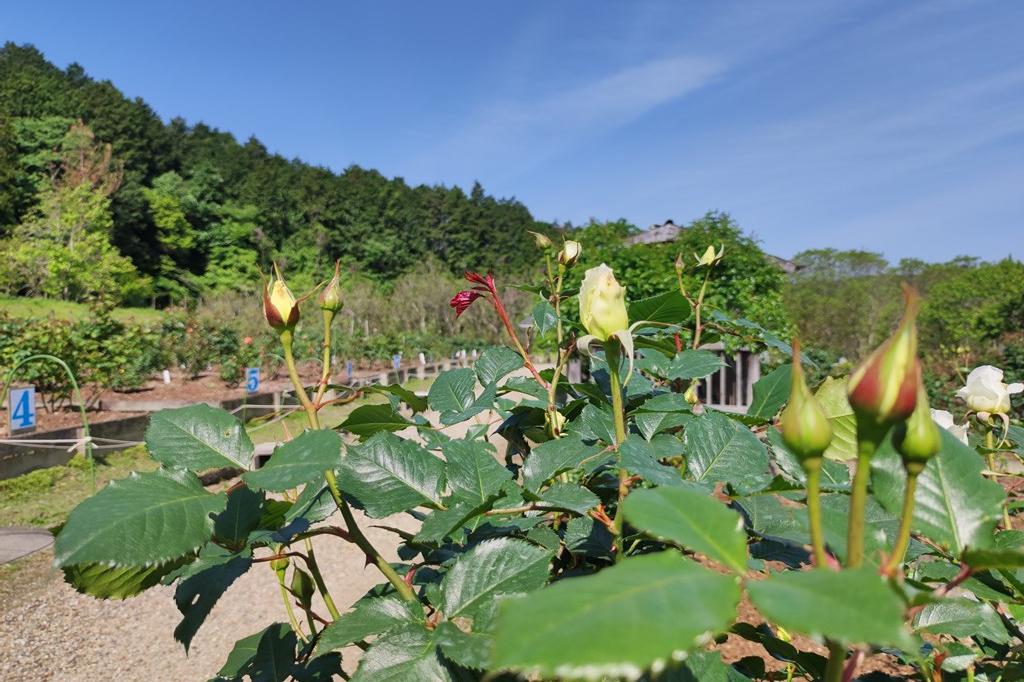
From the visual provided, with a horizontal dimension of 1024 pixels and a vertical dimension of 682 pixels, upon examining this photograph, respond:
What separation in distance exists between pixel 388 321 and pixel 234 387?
9.64 meters

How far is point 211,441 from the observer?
0.53 meters

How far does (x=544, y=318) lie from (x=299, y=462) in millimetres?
465

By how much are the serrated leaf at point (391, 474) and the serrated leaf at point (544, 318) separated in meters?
0.28

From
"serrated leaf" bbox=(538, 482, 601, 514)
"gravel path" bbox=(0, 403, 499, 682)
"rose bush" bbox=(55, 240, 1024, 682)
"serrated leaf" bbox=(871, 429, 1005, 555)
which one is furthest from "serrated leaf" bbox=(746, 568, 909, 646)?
"gravel path" bbox=(0, 403, 499, 682)

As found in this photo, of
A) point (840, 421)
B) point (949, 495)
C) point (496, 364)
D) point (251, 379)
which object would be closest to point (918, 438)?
point (949, 495)

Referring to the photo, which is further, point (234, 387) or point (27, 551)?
point (234, 387)

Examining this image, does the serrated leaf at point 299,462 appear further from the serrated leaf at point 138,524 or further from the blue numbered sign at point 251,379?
the blue numbered sign at point 251,379

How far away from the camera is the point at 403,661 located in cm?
44

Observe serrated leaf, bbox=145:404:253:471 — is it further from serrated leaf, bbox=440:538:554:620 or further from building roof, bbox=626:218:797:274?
building roof, bbox=626:218:797:274

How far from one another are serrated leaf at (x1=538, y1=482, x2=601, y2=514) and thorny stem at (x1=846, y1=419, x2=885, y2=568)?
0.80ft

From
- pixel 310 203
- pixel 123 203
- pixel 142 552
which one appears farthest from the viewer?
pixel 310 203

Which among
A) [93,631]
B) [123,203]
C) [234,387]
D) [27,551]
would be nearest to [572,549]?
[93,631]

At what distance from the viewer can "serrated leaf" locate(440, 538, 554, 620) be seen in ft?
1.53

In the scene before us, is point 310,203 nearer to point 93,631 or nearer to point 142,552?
point 93,631
